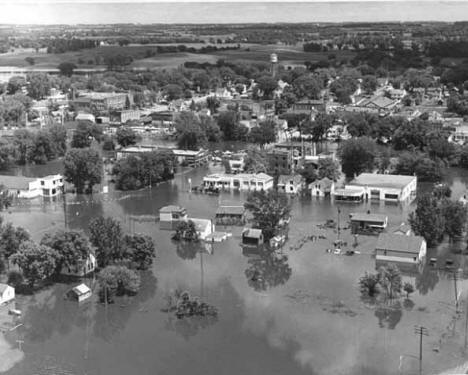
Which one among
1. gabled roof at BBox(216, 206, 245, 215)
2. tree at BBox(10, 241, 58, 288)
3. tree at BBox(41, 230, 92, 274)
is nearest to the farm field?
gabled roof at BBox(216, 206, 245, 215)

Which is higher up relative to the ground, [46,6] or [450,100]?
[46,6]

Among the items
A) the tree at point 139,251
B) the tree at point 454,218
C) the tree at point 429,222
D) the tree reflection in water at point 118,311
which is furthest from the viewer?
the tree at point 454,218

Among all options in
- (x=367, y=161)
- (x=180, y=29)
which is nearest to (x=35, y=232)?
(x=367, y=161)

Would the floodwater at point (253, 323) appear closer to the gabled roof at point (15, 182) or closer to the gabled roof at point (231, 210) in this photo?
the gabled roof at point (231, 210)

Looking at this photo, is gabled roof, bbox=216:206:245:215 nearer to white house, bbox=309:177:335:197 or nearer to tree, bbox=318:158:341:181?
white house, bbox=309:177:335:197

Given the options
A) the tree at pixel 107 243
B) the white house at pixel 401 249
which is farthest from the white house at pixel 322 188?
the tree at pixel 107 243

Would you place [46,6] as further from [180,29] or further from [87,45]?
[180,29]

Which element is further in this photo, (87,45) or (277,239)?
(87,45)
